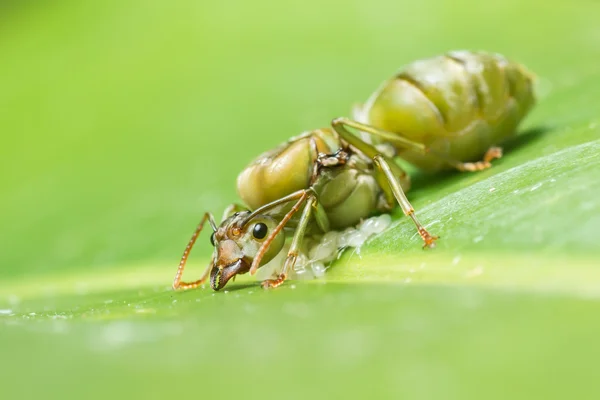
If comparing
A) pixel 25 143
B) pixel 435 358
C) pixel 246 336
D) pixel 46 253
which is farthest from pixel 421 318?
pixel 25 143

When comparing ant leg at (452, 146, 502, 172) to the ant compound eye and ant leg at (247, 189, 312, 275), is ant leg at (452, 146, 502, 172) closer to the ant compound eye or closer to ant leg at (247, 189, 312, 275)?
ant leg at (247, 189, 312, 275)

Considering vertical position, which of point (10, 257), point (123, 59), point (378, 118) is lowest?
point (10, 257)

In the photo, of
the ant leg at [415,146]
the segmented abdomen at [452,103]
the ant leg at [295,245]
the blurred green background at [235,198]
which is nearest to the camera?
the blurred green background at [235,198]

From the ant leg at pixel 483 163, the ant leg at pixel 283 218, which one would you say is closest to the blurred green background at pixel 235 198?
the ant leg at pixel 483 163

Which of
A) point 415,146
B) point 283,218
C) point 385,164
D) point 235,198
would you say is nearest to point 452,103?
point 415,146

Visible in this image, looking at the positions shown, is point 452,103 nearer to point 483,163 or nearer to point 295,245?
point 483,163

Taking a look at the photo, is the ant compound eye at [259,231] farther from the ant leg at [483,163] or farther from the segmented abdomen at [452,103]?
the ant leg at [483,163]

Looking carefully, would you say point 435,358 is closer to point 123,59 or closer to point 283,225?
point 283,225
